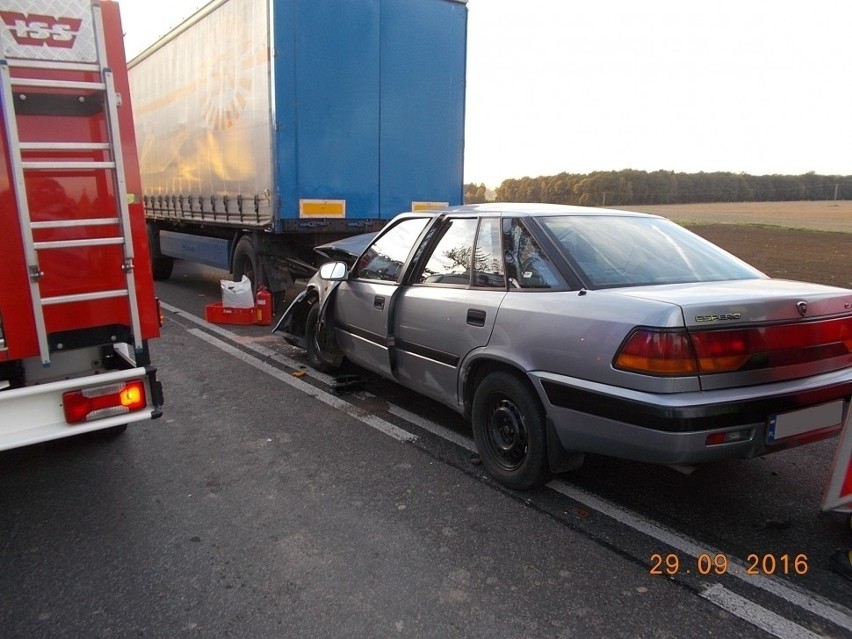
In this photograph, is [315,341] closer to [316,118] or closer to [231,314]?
[231,314]

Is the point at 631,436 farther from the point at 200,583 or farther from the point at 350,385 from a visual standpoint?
the point at 350,385

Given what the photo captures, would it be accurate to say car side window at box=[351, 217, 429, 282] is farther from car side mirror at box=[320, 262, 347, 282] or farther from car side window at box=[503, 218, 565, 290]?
car side window at box=[503, 218, 565, 290]

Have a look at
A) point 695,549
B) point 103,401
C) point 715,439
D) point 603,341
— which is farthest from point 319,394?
point 715,439

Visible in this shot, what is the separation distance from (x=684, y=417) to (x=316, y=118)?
641cm

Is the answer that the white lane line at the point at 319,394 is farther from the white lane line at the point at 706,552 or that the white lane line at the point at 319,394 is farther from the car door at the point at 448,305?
the white lane line at the point at 706,552

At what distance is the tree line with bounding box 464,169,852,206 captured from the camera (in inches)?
1526

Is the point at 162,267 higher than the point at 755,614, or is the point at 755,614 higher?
the point at 755,614

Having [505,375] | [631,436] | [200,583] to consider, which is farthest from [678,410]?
[200,583]

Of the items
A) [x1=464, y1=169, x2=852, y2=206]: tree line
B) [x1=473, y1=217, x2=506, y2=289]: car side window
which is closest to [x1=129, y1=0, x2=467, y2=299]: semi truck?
[x1=473, y1=217, x2=506, y2=289]: car side window

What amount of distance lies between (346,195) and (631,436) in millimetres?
6141

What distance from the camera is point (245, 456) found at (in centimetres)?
409

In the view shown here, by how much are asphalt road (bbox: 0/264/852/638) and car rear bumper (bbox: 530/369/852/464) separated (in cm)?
48

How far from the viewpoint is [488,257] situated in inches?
152

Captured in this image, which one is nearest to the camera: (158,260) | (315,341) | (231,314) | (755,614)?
(755,614)
